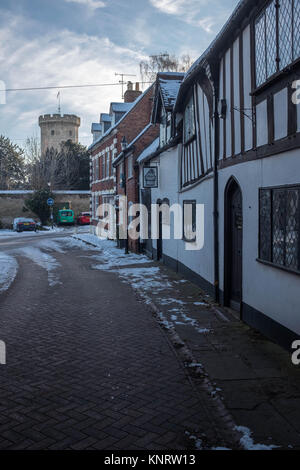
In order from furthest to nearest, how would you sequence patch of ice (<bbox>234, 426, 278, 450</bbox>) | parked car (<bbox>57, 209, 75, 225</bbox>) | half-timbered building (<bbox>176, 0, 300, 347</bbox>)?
parked car (<bbox>57, 209, 75, 225</bbox>) < half-timbered building (<bbox>176, 0, 300, 347</bbox>) < patch of ice (<bbox>234, 426, 278, 450</bbox>)

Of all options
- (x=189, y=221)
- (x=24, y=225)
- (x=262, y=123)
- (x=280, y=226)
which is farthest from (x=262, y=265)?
→ (x=24, y=225)

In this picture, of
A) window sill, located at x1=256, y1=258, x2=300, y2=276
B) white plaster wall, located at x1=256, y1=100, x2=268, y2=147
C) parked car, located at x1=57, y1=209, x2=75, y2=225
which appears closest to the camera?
window sill, located at x1=256, y1=258, x2=300, y2=276

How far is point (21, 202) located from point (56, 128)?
26759 mm

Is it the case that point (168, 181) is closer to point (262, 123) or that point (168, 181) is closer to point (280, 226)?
point (262, 123)

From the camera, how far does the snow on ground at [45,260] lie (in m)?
14.3

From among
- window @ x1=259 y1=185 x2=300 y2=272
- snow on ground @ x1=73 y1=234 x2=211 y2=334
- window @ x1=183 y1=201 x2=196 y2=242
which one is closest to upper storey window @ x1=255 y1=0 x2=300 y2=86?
window @ x1=259 y1=185 x2=300 y2=272

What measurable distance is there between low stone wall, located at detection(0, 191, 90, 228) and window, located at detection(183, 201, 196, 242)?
36.1 metres

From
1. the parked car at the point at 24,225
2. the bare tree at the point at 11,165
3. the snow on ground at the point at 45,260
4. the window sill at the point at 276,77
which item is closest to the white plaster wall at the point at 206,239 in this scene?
the window sill at the point at 276,77

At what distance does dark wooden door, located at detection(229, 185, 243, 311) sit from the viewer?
9062 mm

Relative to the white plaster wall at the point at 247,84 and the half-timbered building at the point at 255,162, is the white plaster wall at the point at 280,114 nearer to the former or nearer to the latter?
the half-timbered building at the point at 255,162

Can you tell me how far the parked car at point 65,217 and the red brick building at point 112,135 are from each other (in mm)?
12572

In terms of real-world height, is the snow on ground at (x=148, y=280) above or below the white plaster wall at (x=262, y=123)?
below

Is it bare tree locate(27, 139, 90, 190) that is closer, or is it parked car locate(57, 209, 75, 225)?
parked car locate(57, 209, 75, 225)

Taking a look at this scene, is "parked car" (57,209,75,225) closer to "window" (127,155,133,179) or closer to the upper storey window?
"window" (127,155,133,179)
